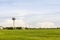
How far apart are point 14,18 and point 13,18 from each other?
74cm

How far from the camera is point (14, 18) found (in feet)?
473

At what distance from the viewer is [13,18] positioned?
143875 mm
